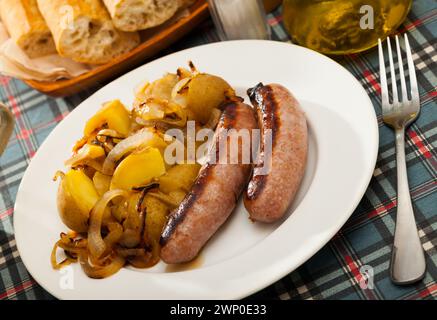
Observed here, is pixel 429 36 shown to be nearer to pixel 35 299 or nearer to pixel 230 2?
pixel 230 2

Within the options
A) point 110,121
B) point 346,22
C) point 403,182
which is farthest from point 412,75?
point 110,121

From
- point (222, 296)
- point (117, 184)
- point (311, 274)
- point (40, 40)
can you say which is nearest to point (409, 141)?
point (311, 274)

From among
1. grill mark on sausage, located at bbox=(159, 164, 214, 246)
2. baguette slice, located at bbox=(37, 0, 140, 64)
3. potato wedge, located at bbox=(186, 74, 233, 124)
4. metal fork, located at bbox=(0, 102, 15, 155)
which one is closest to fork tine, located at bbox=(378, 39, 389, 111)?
potato wedge, located at bbox=(186, 74, 233, 124)

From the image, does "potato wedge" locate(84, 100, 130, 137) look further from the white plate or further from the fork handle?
the fork handle

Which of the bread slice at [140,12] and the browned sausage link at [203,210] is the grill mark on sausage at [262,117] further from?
the bread slice at [140,12]

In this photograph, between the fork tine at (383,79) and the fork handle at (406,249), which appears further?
the fork tine at (383,79)

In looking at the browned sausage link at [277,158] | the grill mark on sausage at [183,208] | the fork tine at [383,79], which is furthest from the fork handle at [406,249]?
the grill mark on sausage at [183,208]
